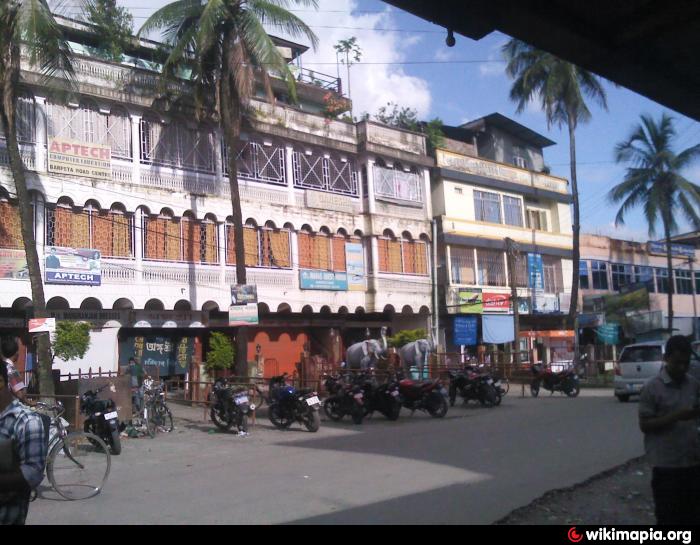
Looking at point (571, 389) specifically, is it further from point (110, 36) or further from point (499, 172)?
point (110, 36)

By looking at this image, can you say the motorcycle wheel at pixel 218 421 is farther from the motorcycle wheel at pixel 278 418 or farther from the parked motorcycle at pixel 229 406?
the motorcycle wheel at pixel 278 418

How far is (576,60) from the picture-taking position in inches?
231

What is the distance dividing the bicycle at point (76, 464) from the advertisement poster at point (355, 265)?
18.3m

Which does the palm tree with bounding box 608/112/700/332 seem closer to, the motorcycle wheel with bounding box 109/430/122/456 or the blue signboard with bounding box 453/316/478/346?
the blue signboard with bounding box 453/316/478/346

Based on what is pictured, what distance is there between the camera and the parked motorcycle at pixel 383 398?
16.3m

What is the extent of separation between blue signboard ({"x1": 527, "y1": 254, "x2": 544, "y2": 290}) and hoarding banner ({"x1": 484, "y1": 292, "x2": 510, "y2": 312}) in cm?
234

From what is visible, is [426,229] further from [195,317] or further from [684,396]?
[684,396]

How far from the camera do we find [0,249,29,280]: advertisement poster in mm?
18062

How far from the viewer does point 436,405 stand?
55.2 feet

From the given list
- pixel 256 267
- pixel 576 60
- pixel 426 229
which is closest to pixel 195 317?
pixel 256 267

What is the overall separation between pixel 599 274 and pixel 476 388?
23414 millimetres

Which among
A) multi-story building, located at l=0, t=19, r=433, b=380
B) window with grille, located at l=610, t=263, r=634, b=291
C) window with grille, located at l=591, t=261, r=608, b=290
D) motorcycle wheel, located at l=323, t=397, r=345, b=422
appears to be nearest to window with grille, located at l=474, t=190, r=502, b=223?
A: multi-story building, located at l=0, t=19, r=433, b=380

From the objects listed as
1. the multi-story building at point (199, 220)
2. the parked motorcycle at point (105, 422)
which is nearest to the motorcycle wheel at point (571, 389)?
the multi-story building at point (199, 220)
